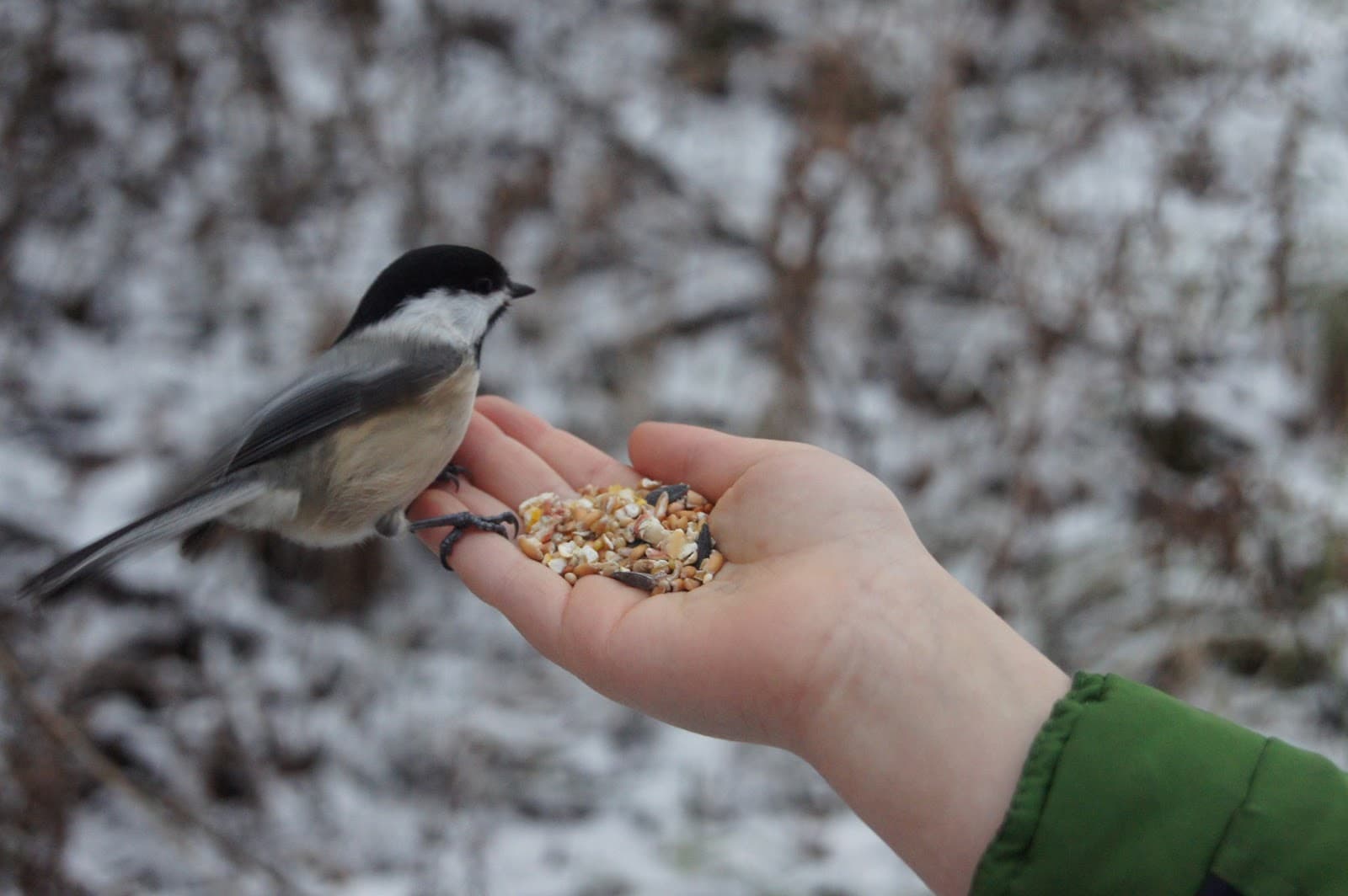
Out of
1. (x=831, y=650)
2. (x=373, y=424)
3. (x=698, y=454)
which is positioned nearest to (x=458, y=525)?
(x=373, y=424)

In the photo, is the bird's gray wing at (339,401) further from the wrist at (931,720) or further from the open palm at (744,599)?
the wrist at (931,720)

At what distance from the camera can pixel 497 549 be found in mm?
1222

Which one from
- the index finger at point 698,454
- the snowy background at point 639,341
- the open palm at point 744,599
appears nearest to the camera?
the open palm at point 744,599

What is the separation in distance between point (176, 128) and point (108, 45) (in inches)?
11.5

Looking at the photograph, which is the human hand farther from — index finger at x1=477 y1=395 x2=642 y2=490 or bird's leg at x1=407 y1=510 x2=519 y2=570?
index finger at x1=477 y1=395 x2=642 y2=490

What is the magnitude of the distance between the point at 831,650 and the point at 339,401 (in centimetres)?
69

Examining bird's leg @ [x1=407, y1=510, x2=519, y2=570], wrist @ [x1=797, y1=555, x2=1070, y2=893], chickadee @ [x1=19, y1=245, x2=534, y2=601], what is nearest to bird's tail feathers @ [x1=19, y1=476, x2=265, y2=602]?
chickadee @ [x1=19, y1=245, x2=534, y2=601]

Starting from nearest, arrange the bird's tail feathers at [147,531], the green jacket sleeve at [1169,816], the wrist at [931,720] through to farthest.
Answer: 1. the green jacket sleeve at [1169,816]
2. the wrist at [931,720]
3. the bird's tail feathers at [147,531]

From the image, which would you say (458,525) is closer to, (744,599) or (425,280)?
(425,280)

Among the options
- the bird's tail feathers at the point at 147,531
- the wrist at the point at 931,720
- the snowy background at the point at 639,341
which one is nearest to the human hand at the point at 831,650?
the wrist at the point at 931,720

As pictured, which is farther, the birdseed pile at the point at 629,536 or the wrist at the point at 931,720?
the birdseed pile at the point at 629,536

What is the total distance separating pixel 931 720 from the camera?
2.85 feet

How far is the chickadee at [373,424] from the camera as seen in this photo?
4.16 ft

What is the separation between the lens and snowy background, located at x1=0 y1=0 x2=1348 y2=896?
1.82 metres
